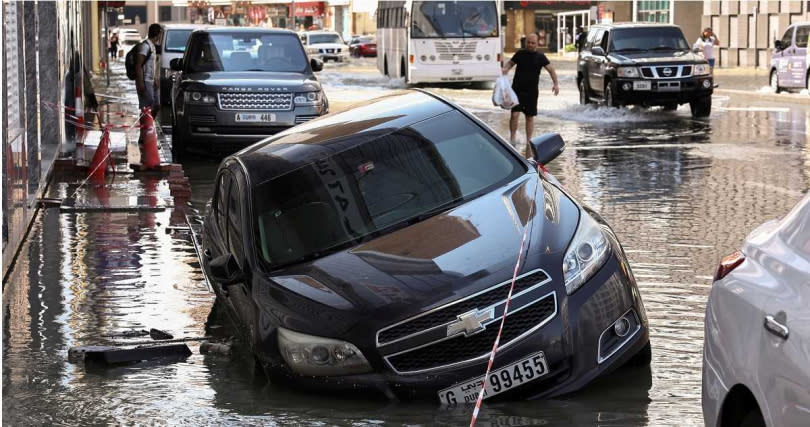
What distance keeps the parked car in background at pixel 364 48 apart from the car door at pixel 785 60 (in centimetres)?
4992

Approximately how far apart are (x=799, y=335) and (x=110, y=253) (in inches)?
335

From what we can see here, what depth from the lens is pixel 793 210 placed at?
Result: 4727 millimetres

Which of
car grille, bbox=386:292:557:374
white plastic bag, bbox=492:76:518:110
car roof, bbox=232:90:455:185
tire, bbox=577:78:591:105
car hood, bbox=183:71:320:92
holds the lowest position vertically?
tire, bbox=577:78:591:105

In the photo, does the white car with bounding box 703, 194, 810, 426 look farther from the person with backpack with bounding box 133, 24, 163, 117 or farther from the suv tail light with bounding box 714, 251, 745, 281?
the person with backpack with bounding box 133, 24, 163, 117

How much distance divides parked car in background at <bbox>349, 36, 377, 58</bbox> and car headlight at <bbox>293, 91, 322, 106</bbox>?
2563 inches

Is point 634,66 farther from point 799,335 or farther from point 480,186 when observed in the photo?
point 799,335

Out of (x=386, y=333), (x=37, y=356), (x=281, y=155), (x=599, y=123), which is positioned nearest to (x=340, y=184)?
(x=281, y=155)

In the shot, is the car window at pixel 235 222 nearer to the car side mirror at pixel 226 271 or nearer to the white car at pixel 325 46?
the car side mirror at pixel 226 271

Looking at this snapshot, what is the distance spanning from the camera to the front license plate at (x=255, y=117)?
758 inches

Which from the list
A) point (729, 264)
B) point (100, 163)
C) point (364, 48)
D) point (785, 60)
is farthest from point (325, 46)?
point (729, 264)

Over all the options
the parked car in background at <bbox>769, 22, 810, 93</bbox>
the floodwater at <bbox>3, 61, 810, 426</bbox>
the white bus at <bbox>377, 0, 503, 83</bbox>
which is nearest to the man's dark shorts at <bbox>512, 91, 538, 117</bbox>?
the floodwater at <bbox>3, 61, 810, 426</bbox>

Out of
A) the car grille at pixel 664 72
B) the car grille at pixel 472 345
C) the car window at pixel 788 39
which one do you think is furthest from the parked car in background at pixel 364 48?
the car grille at pixel 472 345

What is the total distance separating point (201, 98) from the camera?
19.6m

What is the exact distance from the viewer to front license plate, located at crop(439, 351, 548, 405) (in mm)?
6582
